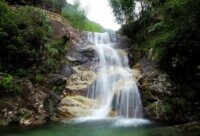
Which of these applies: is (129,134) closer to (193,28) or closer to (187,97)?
(187,97)

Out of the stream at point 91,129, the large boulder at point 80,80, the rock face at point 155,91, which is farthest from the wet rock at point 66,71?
the stream at point 91,129

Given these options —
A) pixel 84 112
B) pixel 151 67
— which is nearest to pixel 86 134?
pixel 84 112

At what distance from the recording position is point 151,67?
18.2 meters

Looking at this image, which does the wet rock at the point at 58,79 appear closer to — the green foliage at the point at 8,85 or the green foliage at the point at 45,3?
the green foliage at the point at 8,85

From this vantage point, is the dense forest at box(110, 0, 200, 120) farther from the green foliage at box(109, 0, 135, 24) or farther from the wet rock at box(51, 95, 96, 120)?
the green foliage at box(109, 0, 135, 24)

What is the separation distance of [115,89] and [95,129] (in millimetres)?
5117


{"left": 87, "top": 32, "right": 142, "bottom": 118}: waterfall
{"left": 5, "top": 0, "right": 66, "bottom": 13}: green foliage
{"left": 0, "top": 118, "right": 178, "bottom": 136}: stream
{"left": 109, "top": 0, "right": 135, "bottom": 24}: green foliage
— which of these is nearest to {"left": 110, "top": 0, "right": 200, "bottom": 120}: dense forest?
{"left": 0, "top": 118, "right": 178, "bottom": 136}: stream

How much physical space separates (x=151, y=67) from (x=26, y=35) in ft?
24.3

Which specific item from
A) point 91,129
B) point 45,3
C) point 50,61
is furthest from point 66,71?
point 45,3

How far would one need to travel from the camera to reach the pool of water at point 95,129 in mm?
11695

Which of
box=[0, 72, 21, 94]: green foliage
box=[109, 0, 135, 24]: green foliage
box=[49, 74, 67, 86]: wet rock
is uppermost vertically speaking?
box=[109, 0, 135, 24]: green foliage

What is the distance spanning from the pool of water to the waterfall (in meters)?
1.60

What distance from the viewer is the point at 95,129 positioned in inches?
505

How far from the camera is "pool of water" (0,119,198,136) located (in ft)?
38.4
